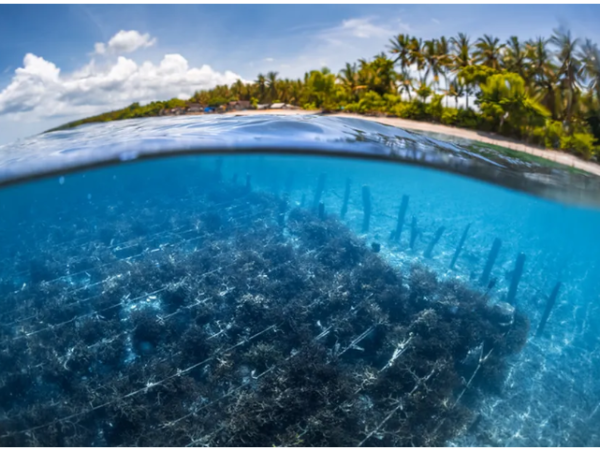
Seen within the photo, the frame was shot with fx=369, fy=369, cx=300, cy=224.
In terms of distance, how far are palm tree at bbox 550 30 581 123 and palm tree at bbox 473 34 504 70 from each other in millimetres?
4537

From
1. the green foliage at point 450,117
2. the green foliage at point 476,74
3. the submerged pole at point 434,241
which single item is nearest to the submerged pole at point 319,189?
the submerged pole at point 434,241

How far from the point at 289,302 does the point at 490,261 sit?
681cm

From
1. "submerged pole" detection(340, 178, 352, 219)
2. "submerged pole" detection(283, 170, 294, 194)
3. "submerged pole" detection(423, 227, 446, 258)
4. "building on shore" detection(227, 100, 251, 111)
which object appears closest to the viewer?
"submerged pole" detection(423, 227, 446, 258)

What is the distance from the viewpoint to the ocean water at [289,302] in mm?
5449

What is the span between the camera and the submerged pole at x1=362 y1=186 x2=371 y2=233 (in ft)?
39.8

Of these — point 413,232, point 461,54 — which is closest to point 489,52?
point 461,54

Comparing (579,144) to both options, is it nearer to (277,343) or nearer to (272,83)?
(277,343)

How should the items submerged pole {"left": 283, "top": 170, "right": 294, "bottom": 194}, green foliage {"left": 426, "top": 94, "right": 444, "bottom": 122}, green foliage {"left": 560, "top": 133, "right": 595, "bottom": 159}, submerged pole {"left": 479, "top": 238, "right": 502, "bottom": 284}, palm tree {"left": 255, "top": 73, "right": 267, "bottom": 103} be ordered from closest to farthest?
submerged pole {"left": 479, "top": 238, "right": 502, "bottom": 284}
green foliage {"left": 560, "top": 133, "right": 595, "bottom": 159}
green foliage {"left": 426, "top": 94, "right": 444, "bottom": 122}
submerged pole {"left": 283, "top": 170, "right": 294, "bottom": 194}
palm tree {"left": 255, "top": 73, "right": 267, "bottom": 103}

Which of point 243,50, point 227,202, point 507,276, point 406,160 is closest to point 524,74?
point 406,160

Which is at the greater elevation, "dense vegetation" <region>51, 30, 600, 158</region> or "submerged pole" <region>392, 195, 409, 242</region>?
"dense vegetation" <region>51, 30, 600, 158</region>

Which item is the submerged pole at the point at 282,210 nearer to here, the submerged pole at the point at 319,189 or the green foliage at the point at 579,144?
the submerged pole at the point at 319,189

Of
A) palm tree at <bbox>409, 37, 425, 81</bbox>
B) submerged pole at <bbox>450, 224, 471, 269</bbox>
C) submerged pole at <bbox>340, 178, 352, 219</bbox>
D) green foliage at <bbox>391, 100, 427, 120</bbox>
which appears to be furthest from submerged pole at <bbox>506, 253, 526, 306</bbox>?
palm tree at <bbox>409, 37, 425, 81</bbox>

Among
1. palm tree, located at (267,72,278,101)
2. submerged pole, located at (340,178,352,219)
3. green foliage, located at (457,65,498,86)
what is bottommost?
submerged pole, located at (340,178,352,219)

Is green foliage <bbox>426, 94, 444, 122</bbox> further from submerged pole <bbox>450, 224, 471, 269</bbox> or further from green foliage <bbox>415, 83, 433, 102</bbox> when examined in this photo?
submerged pole <bbox>450, 224, 471, 269</bbox>
